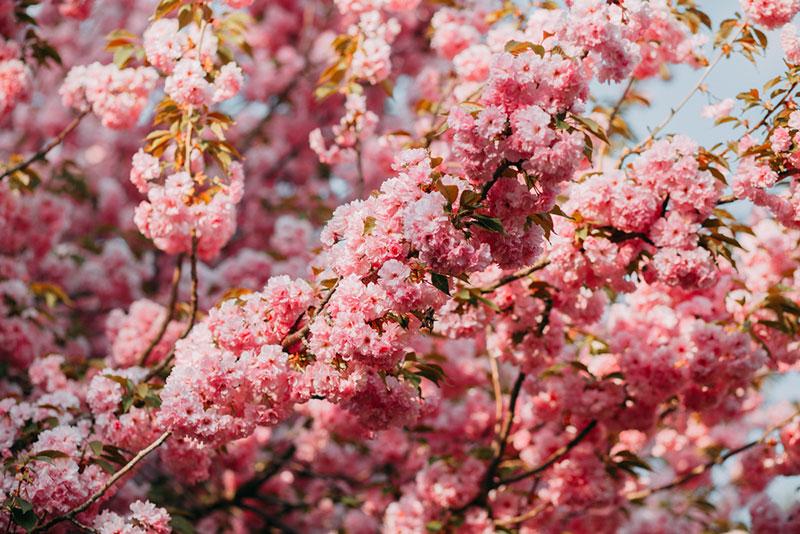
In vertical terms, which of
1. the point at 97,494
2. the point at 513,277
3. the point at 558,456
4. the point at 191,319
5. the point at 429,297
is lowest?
the point at 97,494

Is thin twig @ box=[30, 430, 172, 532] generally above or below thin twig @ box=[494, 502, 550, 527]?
below

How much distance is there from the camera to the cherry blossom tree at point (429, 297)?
2861mm

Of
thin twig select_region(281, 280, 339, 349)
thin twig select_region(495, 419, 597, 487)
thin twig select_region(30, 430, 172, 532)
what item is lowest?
thin twig select_region(30, 430, 172, 532)

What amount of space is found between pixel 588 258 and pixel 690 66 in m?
1.28

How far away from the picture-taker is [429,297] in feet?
9.12

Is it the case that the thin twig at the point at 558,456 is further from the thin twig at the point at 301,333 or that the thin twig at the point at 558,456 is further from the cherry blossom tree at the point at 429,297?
the thin twig at the point at 301,333

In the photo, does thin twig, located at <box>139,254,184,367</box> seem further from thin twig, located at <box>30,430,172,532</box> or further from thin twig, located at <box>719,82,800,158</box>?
thin twig, located at <box>719,82,800,158</box>

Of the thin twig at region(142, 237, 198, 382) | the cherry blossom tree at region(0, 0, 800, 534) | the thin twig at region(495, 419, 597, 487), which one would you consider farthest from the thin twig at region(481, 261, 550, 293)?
the thin twig at region(142, 237, 198, 382)

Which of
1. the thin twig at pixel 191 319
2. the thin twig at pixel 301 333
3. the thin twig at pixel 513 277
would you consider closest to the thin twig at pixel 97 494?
the thin twig at pixel 301 333

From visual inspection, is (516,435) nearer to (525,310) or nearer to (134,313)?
(525,310)

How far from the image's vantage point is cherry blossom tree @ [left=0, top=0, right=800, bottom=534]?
286 cm

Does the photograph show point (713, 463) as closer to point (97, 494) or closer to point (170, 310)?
point (170, 310)

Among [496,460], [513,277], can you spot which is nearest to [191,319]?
[513,277]

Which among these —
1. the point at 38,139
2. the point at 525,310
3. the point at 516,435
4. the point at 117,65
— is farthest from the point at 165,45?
the point at 38,139
